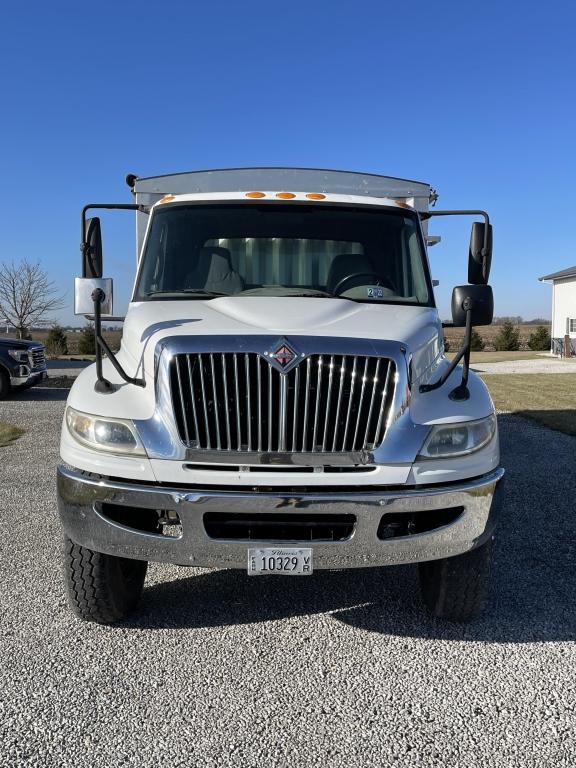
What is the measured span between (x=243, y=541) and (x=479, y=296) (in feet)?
6.93

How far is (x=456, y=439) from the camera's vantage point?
3.33m

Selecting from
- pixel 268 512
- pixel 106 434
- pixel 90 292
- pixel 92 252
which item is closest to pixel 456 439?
pixel 268 512

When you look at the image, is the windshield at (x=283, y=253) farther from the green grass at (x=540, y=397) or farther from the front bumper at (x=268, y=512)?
the green grass at (x=540, y=397)

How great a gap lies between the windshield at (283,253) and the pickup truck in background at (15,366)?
10.9m

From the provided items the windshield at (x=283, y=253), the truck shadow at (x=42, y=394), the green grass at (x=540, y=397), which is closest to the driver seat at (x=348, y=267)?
the windshield at (x=283, y=253)

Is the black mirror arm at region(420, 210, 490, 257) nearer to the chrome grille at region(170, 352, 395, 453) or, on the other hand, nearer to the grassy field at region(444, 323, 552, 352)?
the chrome grille at region(170, 352, 395, 453)

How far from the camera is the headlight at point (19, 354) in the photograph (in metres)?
14.4

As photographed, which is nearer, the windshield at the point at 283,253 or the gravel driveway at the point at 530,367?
the windshield at the point at 283,253

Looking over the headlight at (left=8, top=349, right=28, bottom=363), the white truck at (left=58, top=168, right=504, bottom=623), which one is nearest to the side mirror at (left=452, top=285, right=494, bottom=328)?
the white truck at (left=58, top=168, right=504, bottom=623)

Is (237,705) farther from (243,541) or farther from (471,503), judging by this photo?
(471,503)

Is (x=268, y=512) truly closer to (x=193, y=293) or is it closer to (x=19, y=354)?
(x=193, y=293)

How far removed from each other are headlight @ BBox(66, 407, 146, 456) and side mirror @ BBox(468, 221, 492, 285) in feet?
8.51

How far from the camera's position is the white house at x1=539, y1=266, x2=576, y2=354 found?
34188mm

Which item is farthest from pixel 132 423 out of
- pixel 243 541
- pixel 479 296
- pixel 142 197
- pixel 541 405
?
pixel 541 405
